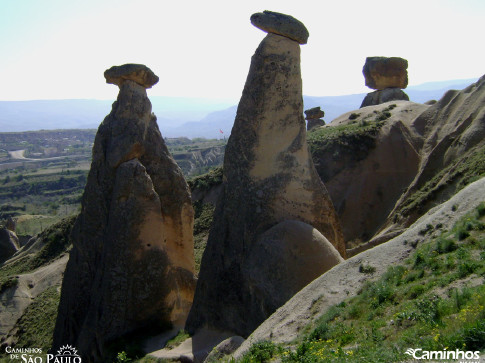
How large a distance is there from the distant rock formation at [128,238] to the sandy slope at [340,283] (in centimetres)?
377

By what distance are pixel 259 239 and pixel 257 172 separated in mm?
1384

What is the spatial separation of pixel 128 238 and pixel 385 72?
24.0 m

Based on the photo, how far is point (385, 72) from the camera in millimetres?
30859

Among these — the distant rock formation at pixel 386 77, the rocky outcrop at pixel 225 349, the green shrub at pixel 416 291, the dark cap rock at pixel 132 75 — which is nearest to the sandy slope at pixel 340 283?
the rocky outcrop at pixel 225 349

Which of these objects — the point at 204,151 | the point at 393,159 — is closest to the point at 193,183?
the point at 393,159

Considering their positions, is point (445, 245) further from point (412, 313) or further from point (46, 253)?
point (46, 253)

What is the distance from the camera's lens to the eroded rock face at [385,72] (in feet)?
101

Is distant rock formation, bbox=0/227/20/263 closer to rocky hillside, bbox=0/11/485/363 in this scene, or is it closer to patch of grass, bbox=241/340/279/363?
rocky hillside, bbox=0/11/485/363

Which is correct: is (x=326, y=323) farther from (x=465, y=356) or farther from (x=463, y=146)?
(x=463, y=146)

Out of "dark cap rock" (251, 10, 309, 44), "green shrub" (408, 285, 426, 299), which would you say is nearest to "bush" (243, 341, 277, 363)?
"green shrub" (408, 285, 426, 299)

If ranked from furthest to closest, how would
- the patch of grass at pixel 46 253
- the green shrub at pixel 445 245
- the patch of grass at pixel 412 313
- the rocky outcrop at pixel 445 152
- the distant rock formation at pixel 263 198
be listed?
the patch of grass at pixel 46 253, the rocky outcrop at pixel 445 152, the distant rock formation at pixel 263 198, the green shrub at pixel 445 245, the patch of grass at pixel 412 313

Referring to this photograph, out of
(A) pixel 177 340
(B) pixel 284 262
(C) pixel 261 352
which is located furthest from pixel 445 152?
(C) pixel 261 352

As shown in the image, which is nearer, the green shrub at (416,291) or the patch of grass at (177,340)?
the green shrub at (416,291)

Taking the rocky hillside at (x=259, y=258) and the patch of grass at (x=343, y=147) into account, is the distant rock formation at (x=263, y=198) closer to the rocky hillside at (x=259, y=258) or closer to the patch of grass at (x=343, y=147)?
the rocky hillside at (x=259, y=258)
